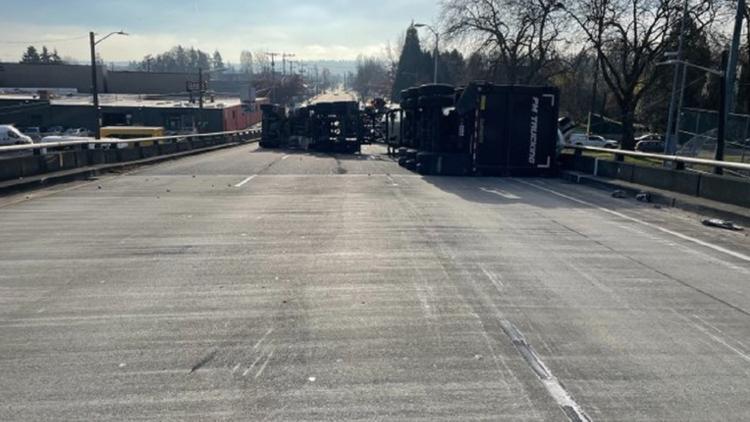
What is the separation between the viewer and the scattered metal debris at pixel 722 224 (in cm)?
1091

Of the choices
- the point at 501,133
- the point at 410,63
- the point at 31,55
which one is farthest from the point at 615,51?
the point at 31,55

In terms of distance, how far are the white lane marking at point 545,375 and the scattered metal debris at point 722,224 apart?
7392 millimetres

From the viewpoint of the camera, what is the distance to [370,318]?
561cm

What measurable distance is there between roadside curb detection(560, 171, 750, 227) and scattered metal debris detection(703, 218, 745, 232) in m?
0.19

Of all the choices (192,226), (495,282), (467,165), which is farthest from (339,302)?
(467,165)

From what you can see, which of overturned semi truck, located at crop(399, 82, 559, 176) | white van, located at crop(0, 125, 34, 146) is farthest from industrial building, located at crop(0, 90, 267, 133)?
overturned semi truck, located at crop(399, 82, 559, 176)

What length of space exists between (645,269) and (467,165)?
13.0 meters

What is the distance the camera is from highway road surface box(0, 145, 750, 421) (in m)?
4.05

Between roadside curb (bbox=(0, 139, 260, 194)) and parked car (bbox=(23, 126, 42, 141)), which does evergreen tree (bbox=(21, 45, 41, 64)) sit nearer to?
parked car (bbox=(23, 126, 42, 141))

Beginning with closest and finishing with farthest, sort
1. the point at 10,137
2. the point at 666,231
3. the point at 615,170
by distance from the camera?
1. the point at 666,231
2. the point at 615,170
3. the point at 10,137

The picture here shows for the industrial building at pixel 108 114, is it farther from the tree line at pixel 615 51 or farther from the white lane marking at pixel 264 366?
the white lane marking at pixel 264 366

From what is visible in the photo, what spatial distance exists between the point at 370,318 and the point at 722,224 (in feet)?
27.3

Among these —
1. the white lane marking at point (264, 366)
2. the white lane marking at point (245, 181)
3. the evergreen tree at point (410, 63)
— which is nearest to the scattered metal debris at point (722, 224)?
the white lane marking at point (264, 366)

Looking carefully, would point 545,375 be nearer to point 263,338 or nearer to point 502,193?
point 263,338
